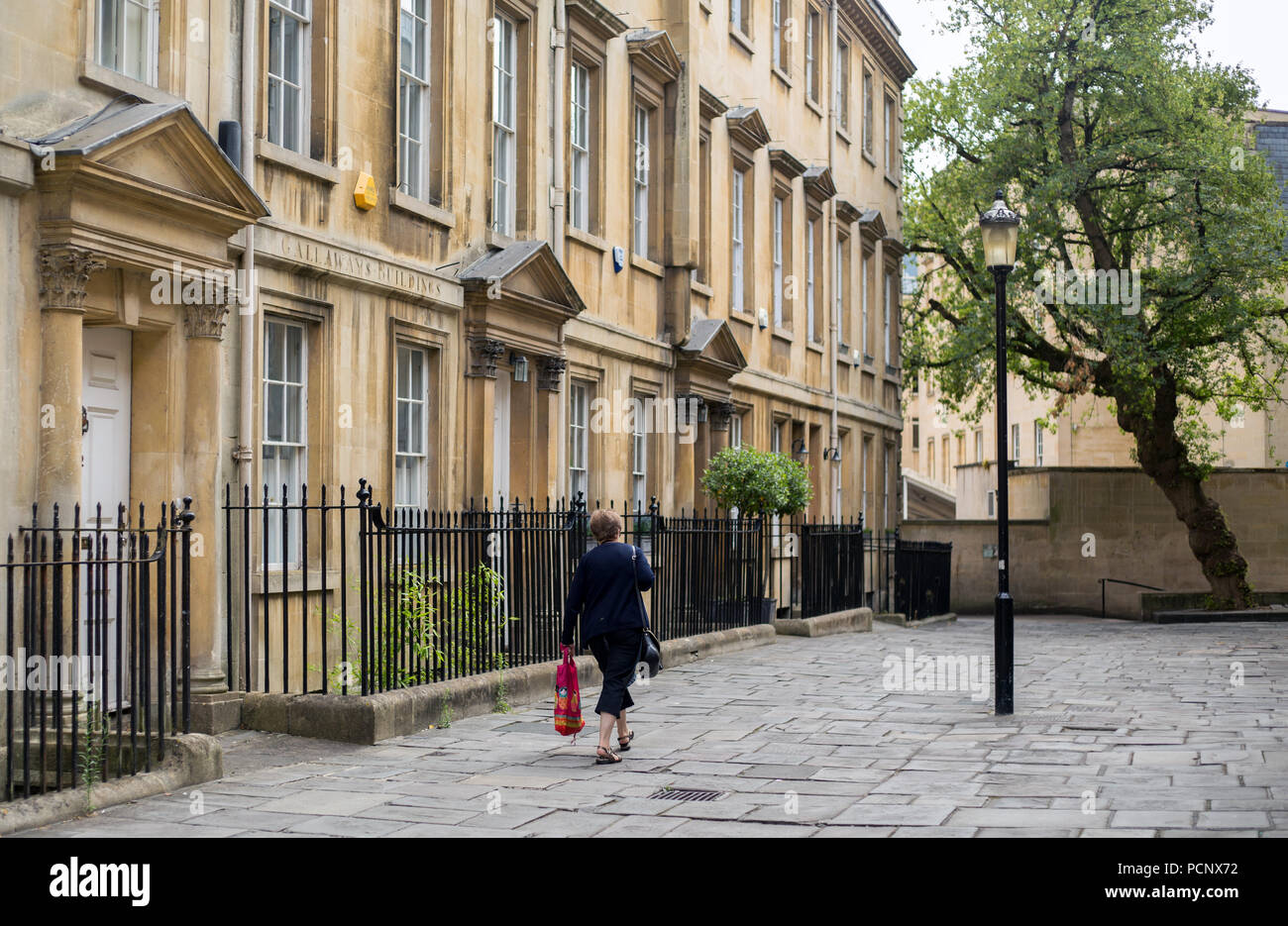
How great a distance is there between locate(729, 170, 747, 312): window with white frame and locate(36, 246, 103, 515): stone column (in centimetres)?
1527

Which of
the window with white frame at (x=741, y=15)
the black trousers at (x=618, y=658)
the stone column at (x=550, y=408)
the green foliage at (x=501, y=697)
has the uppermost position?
the window with white frame at (x=741, y=15)

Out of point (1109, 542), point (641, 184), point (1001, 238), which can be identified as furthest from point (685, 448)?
point (1109, 542)

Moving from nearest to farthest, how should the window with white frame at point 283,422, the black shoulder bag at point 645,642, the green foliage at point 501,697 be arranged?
the black shoulder bag at point 645,642
the green foliage at point 501,697
the window with white frame at point 283,422

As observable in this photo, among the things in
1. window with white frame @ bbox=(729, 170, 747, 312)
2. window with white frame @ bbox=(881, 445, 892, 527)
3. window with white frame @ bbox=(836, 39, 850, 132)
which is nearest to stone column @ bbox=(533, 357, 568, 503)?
window with white frame @ bbox=(729, 170, 747, 312)

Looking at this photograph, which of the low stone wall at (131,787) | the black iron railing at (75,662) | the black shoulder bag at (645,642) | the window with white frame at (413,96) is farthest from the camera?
the window with white frame at (413,96)

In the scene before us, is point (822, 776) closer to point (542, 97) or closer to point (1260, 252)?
point (542, 97)

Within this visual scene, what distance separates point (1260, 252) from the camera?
2705 cm

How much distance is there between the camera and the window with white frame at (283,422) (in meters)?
12.2

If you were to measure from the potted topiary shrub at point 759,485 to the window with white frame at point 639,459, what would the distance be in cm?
92

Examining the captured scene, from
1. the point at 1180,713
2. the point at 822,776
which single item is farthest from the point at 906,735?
the point at 1180,713

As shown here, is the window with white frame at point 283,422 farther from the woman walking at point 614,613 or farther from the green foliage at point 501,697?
the woman walking at point 614,613

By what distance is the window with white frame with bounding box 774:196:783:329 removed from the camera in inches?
1019

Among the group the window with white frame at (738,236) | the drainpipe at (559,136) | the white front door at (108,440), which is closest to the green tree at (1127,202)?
the window with white frame at (738,236)

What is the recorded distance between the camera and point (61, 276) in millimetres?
9297
